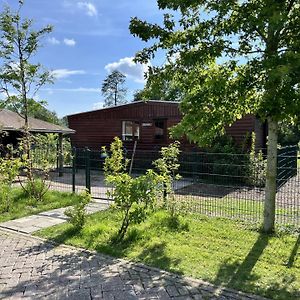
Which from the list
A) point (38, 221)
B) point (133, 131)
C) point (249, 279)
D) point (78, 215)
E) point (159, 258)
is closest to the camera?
point (249, 279)

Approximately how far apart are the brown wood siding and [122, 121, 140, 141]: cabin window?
9.0 inches

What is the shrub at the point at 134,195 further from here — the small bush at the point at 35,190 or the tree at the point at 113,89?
the tree at the point at 113,89

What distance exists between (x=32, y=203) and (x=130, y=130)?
1131cm

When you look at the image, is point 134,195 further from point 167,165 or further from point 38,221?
→ point 38,221

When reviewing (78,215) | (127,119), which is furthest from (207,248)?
(127,119)

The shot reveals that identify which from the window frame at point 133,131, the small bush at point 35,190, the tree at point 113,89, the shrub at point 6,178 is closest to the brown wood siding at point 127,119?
the window frame at point 133,131

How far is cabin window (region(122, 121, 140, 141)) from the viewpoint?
1964 cm

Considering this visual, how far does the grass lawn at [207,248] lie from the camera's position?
4.41 m

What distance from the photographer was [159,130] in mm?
18703

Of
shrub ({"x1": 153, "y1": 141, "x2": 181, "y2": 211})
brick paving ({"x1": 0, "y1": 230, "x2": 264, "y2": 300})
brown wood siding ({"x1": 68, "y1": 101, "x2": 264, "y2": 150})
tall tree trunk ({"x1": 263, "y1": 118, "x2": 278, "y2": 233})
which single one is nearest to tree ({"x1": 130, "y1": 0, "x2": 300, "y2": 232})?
tall tree trunk ({"x1": 263, "y1": 118, "x2": 278, "y2": 233})

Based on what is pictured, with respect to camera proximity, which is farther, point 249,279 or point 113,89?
point 113,89

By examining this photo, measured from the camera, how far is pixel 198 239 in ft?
19.7

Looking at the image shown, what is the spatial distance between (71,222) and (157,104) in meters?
12.5

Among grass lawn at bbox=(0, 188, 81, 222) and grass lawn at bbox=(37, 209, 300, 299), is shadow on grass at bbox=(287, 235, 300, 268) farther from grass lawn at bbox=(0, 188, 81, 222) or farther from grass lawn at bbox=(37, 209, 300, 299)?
grass lawn at bbox=(0, 188, 81, 222)
